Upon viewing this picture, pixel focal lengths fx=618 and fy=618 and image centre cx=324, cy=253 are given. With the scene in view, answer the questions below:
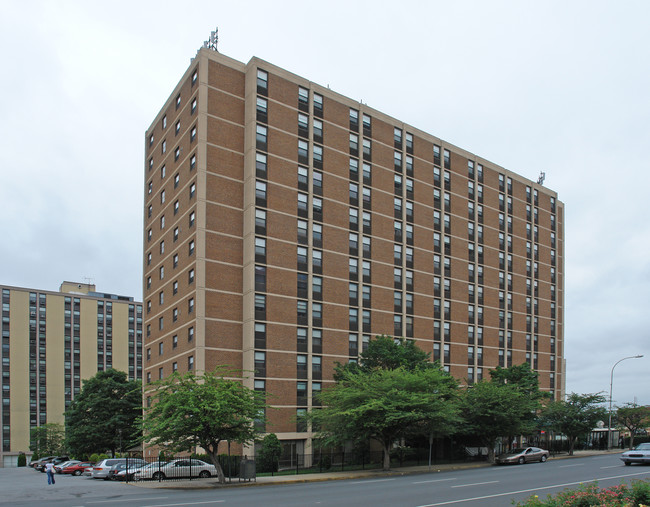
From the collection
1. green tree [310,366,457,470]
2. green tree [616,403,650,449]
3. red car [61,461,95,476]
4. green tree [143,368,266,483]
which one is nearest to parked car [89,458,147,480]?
green tree [143,368,266,483]

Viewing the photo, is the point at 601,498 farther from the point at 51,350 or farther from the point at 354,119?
the point at 51,350

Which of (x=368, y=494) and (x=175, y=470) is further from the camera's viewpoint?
(x=175, y=470)

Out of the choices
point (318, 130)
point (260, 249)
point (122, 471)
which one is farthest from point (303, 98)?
point (122, 471)

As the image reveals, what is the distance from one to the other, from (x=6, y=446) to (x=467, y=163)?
9434cm

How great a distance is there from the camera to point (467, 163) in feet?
239

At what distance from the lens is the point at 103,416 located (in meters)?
69.2

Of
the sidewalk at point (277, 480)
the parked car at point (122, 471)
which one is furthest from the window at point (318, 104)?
the parked car at point (122, 471)

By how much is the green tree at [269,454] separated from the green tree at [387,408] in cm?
513

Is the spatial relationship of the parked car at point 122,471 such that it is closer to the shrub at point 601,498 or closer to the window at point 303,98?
the shrub at point 601,498

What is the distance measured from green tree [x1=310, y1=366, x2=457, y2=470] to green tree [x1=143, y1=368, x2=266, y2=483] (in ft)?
23.1

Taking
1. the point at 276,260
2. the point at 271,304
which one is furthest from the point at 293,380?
the point at 276,260

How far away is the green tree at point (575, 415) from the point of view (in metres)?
57.9

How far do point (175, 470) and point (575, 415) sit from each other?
38325 mm

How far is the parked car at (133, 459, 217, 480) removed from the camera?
37594 millimetres
